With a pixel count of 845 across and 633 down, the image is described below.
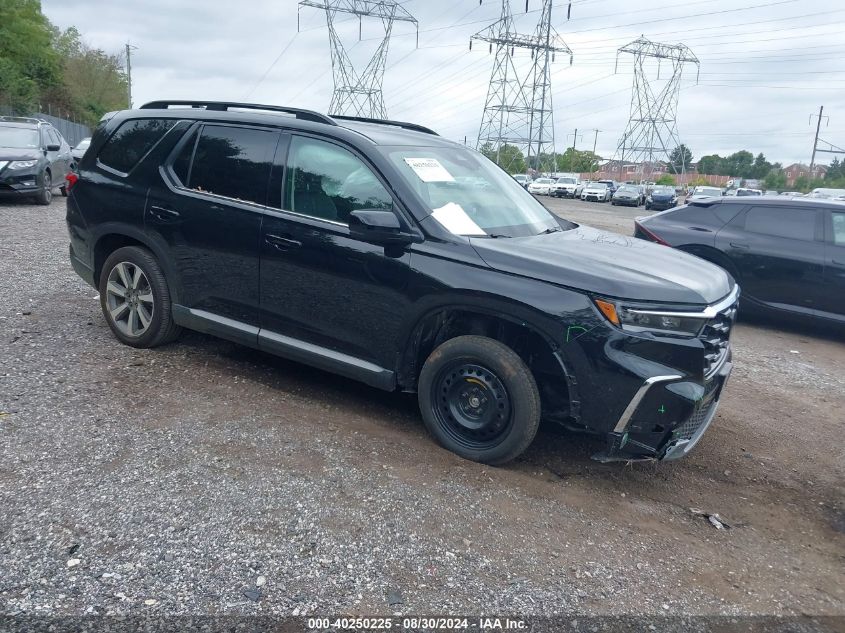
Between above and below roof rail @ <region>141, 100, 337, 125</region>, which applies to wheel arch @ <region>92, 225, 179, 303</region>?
below

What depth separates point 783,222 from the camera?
8.22 m

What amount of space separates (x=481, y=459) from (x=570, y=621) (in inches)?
51.2

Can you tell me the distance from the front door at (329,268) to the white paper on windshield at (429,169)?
0.99ft

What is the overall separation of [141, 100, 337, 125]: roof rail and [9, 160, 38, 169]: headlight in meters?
9.49

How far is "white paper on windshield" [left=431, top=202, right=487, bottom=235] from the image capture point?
4.14 meters

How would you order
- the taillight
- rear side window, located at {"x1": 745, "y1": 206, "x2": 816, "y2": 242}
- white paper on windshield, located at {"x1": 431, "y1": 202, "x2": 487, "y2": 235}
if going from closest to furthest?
1. white paper on windshield, located at {"x1": 431, "y1": 202, "x2": 487, "y2": 235}
2. rear side window, located at {"x1": 745, "y1": 206, "x2": 816, "y2": 242}
3. the taillight

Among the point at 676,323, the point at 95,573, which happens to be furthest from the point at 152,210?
the point at 676,323

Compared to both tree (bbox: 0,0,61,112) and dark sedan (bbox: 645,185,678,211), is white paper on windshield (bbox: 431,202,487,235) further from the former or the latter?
tree (bbox: 0,0,61,112)

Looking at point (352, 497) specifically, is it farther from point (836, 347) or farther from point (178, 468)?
point (836, 347)

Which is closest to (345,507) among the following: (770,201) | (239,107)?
(239,107)

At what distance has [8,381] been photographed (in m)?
4.67

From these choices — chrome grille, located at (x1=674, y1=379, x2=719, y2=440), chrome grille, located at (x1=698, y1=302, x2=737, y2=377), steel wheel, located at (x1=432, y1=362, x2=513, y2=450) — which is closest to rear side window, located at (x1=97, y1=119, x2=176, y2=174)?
steel wheel, located at (x1=432, y1=362, x2=513, y2=450)

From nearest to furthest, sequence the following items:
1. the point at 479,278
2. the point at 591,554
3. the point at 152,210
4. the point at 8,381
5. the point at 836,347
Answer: the point at 591,554 → the point at 479,278 → the point at 8,381 → the point at 152,210 → the point at 836,347

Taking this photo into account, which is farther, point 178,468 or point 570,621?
point 178,468
